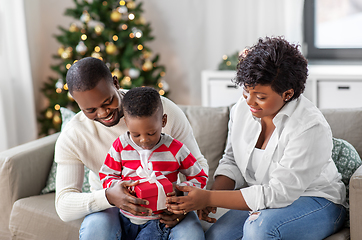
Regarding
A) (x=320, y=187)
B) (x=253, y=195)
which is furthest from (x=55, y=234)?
(x=320, y=187)

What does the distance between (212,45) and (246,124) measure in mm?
2165

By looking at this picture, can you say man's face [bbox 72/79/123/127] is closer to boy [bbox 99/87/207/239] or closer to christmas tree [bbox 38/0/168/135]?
boy [bbox 99/87/207/239]

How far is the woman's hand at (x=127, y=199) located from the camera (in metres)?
1.23

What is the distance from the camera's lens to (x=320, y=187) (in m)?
1.40

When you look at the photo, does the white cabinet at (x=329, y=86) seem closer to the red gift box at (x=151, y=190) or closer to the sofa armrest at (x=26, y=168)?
the sofa armrest at (x=26, y=168)

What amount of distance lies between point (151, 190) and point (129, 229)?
235 mm

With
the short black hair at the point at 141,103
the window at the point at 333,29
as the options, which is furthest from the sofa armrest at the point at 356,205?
the window at the point at 333,29

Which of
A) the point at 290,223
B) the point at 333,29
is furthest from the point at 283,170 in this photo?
the point at 333,29

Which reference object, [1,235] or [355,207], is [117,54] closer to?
[1,235]

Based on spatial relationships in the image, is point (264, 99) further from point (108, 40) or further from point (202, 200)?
point (108, 40)

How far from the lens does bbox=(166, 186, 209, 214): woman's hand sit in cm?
125

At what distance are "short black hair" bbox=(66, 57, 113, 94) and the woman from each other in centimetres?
45

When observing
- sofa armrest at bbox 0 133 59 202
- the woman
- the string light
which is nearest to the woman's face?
the woman

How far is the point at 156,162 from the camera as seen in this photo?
1290mm
